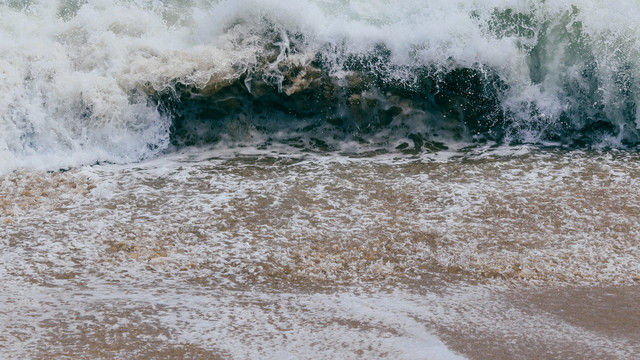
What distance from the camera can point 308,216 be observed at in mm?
5441

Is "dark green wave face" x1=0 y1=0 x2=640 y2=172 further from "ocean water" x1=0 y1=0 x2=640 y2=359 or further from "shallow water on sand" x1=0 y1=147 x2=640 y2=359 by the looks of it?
"shallow water on sand" x1=0 y1=147 x2=640 y2=359

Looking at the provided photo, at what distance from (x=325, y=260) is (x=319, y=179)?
1.77m

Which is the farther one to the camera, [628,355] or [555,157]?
[555,157]

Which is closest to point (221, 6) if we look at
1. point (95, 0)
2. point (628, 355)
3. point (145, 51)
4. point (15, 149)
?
point (145, 51)

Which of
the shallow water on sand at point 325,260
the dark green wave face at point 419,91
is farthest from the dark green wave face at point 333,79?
the shallow water on sand at point 325,260

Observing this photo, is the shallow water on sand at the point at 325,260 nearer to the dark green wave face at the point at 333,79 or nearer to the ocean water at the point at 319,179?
the ocean water at the point at 319,179

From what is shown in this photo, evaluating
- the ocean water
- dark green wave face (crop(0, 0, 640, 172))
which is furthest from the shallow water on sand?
dark green wave face (crop(0, 0, 640, 172))

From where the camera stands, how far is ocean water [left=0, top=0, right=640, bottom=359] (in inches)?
153

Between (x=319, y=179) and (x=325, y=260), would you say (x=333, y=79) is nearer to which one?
(x=319, y=179)

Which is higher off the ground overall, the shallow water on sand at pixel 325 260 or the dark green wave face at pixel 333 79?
the dark green wave face at pixel 333 79

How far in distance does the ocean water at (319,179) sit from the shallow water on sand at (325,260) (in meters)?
0.02

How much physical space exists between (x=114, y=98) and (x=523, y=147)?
175 inches

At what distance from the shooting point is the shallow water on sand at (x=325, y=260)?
12.2 ft

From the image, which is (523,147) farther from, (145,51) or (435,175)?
(145,51)
